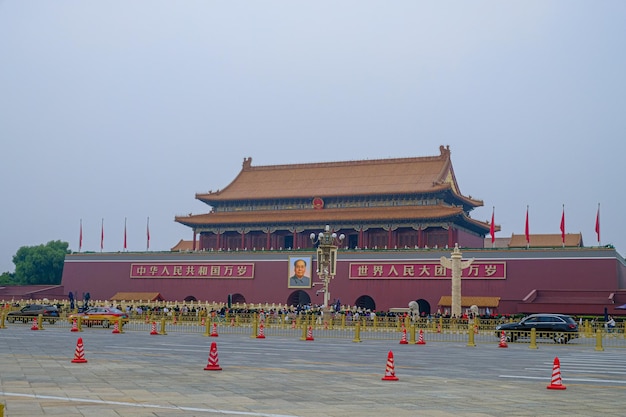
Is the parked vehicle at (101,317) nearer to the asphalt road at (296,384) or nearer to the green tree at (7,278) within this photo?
the asphalt road at (296,384)

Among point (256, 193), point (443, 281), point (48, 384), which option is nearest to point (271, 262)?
point (256, 193)

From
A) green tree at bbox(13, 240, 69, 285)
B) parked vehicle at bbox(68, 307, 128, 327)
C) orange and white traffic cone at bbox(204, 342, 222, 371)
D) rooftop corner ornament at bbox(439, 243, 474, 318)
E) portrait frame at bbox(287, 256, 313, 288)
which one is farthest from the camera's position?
green tree at bbox(13, 240, 69, 285)

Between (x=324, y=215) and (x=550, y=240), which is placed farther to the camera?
(x=550, y=240)

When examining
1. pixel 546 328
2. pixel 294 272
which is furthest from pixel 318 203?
pixel 546 328

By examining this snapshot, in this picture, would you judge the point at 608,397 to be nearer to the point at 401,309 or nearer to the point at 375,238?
the point at 401,309

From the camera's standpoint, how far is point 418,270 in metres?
52.9

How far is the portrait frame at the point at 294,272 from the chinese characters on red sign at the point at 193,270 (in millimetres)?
3306

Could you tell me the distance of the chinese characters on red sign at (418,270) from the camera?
50.7 m

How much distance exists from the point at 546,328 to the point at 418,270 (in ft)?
73.0

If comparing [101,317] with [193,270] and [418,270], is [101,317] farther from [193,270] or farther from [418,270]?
[418,270]

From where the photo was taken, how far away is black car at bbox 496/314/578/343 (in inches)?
1189

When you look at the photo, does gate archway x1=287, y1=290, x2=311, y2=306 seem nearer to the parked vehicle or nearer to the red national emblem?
the red national emblem

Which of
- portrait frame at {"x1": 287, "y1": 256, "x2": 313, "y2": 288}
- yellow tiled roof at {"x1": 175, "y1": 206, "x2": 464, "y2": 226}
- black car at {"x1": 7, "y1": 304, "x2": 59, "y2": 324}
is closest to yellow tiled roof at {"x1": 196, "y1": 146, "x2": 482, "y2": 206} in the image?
yellow tiled roof at {"x1": 175, "y1": 206, "x2": 464, "y2": 226}

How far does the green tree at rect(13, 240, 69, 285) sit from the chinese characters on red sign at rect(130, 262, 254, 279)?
18159mm
